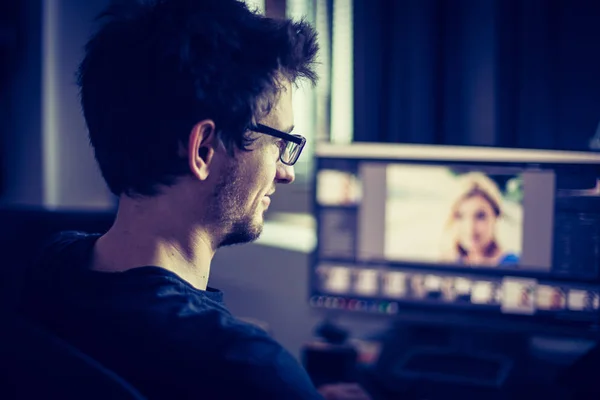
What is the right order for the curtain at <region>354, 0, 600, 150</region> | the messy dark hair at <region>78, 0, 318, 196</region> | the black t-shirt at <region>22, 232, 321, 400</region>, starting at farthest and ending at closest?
the curtain at <region>354, 0, 600, 150</region> < the messy dark hair at <region>78, 0, 318, 196</region> < the black t-shirt at <region>22, 232, 321, 400</region>

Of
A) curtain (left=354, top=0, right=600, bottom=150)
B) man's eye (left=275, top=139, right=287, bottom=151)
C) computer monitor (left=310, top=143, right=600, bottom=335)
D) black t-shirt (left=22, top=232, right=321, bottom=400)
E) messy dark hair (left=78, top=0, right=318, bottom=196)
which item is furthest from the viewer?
curtain (left=354, top=0, right=600, bottom=150)

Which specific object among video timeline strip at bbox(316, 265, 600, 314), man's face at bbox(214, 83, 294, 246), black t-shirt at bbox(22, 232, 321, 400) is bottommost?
video timeline strip at bbox(316, 265, 600, 314)

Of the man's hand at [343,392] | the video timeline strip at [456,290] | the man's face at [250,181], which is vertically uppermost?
the man's face at [250,181]

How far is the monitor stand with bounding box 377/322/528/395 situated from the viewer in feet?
4.52

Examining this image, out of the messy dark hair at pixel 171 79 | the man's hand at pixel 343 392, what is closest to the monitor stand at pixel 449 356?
the man's hand at pixel 343 392

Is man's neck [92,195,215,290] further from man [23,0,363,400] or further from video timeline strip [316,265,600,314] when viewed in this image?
video timeline strip [316,265,600,314]

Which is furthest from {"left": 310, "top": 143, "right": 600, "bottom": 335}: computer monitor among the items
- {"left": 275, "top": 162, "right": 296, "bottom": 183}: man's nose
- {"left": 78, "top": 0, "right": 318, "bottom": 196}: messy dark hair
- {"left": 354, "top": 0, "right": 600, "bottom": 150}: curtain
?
{"left": 78, "top": 0, "right": 318, "bottom": 196}: messy dark hair

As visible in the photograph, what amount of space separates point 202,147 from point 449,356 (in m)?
0.87

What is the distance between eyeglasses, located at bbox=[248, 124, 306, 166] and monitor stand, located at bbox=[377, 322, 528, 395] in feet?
1.82

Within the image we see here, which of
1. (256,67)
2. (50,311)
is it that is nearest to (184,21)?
(256,67)

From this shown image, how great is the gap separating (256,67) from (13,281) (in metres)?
1.04

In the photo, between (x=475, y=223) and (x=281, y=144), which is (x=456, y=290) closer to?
(x=475, y=223)

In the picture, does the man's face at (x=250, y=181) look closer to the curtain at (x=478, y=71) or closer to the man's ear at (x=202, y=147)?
the man's ear at (x=202, y=147)

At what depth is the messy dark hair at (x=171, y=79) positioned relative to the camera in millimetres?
879
